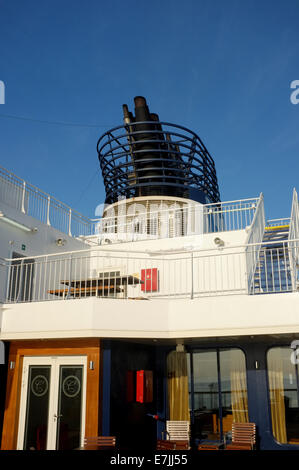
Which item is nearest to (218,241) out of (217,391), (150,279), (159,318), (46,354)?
(150,279)

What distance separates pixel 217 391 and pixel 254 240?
381cm

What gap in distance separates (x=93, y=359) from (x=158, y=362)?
7.91 feet

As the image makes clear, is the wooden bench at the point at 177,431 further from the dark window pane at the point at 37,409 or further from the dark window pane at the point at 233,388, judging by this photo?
the dark window pane at the point at 37,409

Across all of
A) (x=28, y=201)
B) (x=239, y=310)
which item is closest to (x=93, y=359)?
(x=239, y=310)

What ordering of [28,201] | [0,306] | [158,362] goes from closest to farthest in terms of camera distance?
[0,306] < [158,362] < [28,201]

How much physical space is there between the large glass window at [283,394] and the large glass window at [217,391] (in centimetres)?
62

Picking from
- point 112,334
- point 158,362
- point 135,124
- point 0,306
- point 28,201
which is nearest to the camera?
point 112,334

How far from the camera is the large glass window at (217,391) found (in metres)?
10.3

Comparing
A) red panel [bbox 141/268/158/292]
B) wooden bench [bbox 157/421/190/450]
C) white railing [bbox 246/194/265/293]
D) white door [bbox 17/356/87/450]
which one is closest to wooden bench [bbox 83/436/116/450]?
white door [bbox 17/356/87/450]

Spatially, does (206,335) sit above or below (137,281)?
below

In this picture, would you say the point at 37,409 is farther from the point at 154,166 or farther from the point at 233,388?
the point at 154,166

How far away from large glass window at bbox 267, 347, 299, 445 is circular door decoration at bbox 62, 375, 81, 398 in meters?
4.23

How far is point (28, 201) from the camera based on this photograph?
13.6 m
